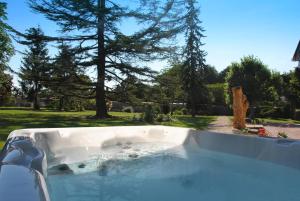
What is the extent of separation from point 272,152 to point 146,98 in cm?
1315

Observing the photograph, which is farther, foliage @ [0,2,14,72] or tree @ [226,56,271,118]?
tree @ [226,56,271,118]

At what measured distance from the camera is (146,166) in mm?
6070

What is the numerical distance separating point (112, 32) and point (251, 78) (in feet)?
36.2

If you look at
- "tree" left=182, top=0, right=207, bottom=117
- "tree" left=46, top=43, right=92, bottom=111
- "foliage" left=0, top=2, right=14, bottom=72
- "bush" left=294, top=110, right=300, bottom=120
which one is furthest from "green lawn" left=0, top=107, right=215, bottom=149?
"tree" left=182, top=0, right=207, bottom=117

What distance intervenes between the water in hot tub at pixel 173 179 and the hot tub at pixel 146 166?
10 mm

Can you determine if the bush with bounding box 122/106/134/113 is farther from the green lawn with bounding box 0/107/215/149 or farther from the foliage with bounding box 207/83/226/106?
the green lawn with bounding box 0/107/215/149

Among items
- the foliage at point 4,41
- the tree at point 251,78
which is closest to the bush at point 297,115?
the tree at point 251,78

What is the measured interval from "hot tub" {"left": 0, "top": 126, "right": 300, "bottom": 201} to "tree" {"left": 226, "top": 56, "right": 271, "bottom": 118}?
1542 cm

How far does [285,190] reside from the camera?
460cm

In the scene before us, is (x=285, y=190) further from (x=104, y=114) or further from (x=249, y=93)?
(x=249, y=93)

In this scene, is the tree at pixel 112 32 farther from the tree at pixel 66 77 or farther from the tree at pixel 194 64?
the tree at pixel 194 64

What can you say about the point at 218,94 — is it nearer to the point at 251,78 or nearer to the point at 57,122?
the point at 251,78

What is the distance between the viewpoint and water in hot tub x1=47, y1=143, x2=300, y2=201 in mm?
4203

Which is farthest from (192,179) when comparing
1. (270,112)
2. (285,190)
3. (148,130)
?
(270,112)
